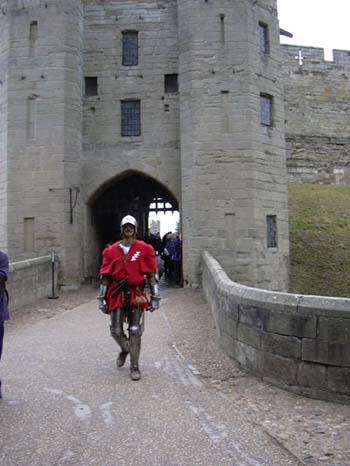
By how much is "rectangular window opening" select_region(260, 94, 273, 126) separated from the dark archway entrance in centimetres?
373

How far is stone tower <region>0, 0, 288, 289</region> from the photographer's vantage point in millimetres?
14258

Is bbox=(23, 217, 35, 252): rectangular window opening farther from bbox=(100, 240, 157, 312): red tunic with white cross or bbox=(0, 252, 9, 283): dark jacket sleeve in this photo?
bbox=(0, 252, 9, 283): dark jacket sleeve

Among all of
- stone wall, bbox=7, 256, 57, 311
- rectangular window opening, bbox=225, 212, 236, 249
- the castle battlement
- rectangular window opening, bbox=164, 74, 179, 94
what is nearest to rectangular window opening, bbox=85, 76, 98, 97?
rectangular window opening, bbox=164, 74, 179, 94

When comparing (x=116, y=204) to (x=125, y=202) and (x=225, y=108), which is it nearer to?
(x=125, y=202)

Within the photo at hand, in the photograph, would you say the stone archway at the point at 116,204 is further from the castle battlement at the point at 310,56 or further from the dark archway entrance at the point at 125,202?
the castle battlement at the point at 310,56

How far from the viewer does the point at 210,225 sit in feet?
46.4

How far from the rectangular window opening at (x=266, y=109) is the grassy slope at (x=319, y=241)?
5.33 meters

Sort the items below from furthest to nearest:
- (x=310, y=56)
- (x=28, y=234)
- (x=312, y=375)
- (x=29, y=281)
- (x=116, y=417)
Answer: (x=310, y=56)
(x=28, y=234)
(x=29, y=281)
(x=312, y=375)
(x=116, y=417)

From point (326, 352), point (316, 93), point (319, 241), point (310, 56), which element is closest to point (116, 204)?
point (319, 241)

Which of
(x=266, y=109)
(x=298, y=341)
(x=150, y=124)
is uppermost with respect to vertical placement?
(x=266, y=109)

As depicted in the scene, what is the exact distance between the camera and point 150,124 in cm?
1564

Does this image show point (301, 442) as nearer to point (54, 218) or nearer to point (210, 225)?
point (210, 225)

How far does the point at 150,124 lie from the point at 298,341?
39.2 feet

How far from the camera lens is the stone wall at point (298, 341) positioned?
14.3ft
